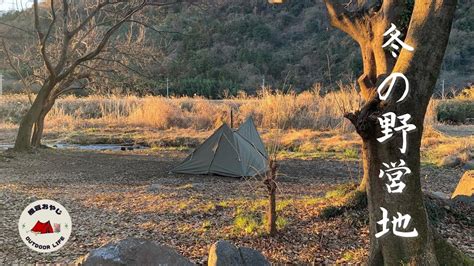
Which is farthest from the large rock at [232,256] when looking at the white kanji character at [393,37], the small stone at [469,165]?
the small stone at [469,165]

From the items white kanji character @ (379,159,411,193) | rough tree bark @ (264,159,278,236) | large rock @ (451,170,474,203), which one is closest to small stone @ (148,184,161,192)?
rough tree bark @ (264,159,278,236)

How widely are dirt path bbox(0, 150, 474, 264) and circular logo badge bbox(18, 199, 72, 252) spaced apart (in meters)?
0.30

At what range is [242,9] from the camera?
5544 cm

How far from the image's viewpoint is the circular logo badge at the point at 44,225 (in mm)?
3605

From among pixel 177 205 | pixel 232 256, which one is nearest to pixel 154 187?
pixel 177 205

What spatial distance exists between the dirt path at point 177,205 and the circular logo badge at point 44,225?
305 millimetres

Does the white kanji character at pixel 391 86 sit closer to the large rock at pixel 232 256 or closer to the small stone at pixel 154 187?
the large rock at pixel 232 256

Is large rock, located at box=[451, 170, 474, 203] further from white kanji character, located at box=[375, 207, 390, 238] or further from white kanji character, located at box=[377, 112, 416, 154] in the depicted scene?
white kanji character, located at box=[377, 112, 416, 154]

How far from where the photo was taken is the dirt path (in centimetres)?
435

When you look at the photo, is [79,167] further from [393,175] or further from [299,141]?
[393,175]

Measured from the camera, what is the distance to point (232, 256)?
138 inches

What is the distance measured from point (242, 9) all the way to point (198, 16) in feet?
22.9

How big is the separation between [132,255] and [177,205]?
291 centimetres

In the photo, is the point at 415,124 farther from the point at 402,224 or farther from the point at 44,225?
the point at 44,225
